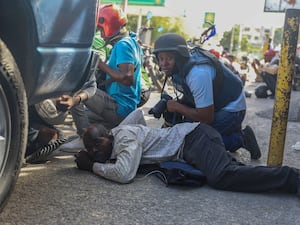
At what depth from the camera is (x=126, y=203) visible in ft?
10.3

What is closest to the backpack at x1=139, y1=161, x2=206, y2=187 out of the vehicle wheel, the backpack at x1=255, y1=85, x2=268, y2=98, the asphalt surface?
the asphalt surface

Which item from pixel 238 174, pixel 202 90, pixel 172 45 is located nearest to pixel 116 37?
pixel 172 45

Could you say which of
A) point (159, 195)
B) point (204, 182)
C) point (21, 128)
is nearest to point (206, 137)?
point (204, 182)

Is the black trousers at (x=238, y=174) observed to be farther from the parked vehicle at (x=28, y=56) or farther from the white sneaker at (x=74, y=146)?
the parked vehicle at (x=28, y=56)

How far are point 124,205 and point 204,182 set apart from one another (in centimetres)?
75

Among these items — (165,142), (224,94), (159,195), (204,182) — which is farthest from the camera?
(224,94)

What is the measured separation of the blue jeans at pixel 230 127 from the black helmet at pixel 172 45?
64 centimetres

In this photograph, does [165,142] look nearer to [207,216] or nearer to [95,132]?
[95,132]

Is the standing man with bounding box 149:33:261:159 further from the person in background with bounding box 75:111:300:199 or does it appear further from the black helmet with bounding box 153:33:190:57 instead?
Answer: the person in background with bounding box 75:111:300:199

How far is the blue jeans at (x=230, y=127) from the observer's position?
436 centimetres

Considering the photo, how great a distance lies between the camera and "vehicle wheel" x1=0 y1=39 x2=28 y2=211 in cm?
244

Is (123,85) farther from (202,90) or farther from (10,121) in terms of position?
(10,121)

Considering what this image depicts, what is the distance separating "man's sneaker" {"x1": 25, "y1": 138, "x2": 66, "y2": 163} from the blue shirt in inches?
44.7

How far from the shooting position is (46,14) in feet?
8.46
